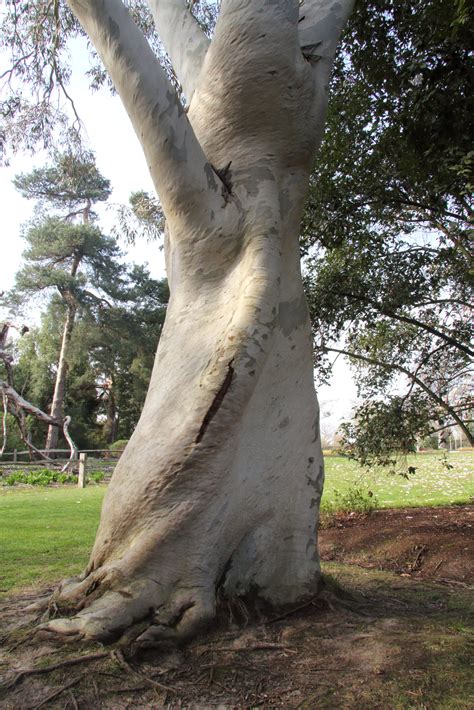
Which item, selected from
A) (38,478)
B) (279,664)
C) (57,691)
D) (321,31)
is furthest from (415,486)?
(57,691)

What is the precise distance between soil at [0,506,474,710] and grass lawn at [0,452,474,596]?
85 cm

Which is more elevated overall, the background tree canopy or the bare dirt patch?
the background tree canopy

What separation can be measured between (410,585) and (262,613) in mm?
1779

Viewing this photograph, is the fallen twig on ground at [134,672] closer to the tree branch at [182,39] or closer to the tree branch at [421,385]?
the tree branch at [182,39]

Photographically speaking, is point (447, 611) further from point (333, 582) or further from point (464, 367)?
point (464, 367)

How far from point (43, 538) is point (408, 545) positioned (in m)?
3.83

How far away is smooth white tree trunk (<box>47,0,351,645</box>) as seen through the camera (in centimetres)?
283

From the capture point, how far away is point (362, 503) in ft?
24.6

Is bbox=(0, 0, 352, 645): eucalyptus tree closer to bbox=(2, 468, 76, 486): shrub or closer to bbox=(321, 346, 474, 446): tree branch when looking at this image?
bbox=(321, 346, 474, 446): tree branch

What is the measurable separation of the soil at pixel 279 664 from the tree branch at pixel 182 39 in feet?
12.0

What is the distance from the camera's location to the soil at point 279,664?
7.26 feet

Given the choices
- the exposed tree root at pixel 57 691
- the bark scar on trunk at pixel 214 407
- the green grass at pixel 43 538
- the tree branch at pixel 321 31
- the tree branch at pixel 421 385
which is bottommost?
the exposed tree root at pixel 57 691

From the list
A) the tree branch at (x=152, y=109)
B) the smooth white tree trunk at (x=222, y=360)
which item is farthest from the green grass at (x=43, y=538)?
the tree branch at (x=152, y=109)

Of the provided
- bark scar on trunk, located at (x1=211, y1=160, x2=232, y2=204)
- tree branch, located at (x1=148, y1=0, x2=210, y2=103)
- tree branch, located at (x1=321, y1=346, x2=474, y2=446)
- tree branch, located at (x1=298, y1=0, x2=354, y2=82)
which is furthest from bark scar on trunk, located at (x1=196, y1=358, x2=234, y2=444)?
tree branch, located at (x1=321, y1=346, x2=474, y2=446)
